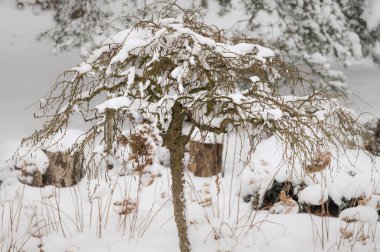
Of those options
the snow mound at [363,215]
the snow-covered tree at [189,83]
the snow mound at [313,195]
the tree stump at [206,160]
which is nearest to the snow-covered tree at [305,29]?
the tree stump at [206,160]

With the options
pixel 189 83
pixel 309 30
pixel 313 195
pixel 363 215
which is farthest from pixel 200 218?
pixel 309 30

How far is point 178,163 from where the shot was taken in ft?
10.2

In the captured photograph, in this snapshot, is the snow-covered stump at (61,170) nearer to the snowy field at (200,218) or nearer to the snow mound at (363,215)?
the snowy field at (200,218)

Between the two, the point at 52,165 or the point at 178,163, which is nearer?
the point at 178,163

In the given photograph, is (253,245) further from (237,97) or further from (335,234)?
(237,97)

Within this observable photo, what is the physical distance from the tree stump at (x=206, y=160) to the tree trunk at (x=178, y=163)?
1920 mm

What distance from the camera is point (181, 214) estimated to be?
3.27 metres

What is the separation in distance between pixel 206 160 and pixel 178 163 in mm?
2162

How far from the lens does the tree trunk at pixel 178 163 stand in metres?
2.90

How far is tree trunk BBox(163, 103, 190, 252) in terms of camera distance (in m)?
2.90

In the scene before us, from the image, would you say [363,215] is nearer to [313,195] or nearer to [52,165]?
[313,195]

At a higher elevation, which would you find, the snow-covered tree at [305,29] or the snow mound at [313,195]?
the snow-covered tree at [305,29]

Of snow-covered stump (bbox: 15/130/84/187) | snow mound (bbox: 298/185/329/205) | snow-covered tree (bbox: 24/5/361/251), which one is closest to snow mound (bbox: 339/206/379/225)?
snow mound (bbox: 298/185/329/205)

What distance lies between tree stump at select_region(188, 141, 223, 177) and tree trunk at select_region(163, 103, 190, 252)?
192cm
